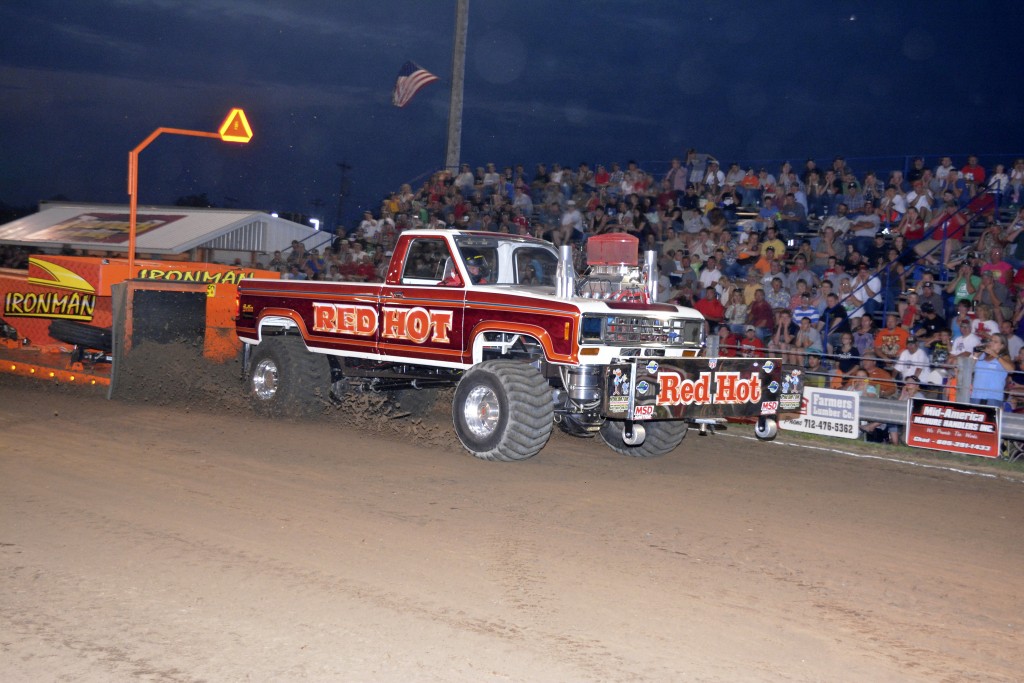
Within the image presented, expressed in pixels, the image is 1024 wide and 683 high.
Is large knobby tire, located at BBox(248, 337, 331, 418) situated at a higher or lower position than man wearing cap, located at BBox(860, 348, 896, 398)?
lower

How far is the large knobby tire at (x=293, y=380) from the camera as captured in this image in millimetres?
11820

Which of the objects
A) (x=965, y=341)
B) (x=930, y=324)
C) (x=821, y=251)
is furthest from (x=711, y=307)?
(x=965, y=341)

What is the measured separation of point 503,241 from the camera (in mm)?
10891

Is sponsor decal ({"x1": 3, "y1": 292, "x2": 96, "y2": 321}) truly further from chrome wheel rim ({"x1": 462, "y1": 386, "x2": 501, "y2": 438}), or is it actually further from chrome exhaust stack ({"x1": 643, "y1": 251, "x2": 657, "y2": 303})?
chrome exhaust stack ({"x1": 643, "y1": 251, "x2": 657, "y2": 303})

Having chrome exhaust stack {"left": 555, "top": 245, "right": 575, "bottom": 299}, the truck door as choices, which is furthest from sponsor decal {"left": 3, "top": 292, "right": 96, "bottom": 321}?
chrome exhaust stack {"left": 555, "top": 245, "right": 575, "bottom": 299}

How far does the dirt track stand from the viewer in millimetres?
4664

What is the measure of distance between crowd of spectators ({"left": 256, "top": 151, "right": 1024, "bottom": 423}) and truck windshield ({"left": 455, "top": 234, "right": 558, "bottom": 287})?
152 cm

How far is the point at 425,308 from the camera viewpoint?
10.5 metres

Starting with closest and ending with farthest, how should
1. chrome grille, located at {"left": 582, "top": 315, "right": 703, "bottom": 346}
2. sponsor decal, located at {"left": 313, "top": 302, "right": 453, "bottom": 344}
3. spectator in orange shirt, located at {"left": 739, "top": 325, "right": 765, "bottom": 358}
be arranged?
1. chrome grille, located at {"left": 582, "top": 315, "right": 703, "bottom": 346}
2. sponsor decal, located at {"left": 313, "top": 302, "right": 453, "bottom": 344}
3. spectator in orange shirt, located at {"left": 739, "top": 325, "right": 765, "bottom": 358}

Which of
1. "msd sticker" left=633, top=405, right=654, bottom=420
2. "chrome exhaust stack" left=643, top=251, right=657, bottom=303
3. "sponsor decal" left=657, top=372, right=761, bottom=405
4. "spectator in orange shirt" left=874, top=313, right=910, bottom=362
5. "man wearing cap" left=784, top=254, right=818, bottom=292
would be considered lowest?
"msd sticker" left=633, top=405, right=654, bottom=420

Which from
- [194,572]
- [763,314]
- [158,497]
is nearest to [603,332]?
[158,497]

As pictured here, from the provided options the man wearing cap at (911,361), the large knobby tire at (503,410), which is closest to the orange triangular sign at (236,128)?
the large knobby tire at (503,410)

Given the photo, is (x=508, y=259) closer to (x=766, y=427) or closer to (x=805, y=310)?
(x=766, y=427)

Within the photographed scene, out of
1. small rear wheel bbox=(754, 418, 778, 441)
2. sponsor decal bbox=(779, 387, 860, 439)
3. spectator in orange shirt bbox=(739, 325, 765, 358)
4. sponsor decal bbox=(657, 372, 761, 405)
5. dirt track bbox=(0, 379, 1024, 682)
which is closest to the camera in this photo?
dirt track bbox=(0, 379, 1024, 682)
